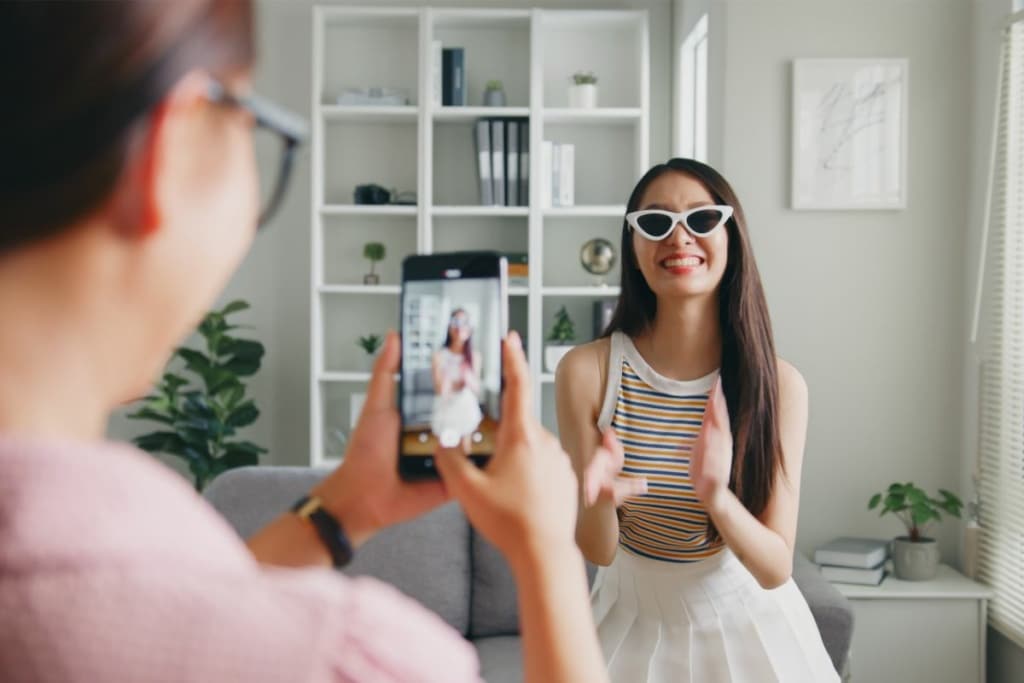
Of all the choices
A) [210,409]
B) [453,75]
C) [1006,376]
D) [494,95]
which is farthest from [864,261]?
[210,409]

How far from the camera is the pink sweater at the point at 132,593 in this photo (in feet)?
1.13

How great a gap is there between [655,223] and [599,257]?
2.89 m

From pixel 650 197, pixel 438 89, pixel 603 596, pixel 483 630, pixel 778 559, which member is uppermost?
pixel 438 89

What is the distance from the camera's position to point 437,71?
15.3ft

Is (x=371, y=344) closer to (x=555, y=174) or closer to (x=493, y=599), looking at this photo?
(x=555, y=174)

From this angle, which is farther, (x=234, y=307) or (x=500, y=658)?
(x=234, y=307)

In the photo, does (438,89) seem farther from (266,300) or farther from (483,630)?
(483,630)

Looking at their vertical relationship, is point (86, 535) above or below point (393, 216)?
below

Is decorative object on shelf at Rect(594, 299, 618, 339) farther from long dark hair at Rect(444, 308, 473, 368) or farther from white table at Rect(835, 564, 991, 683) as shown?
long dark hair at Rect(444, 308, 473, 368)

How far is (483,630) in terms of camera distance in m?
2.79

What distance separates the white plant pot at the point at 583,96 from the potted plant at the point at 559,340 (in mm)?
917

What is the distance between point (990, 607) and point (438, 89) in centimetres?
304

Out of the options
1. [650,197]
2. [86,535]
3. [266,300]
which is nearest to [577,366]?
[650,197]

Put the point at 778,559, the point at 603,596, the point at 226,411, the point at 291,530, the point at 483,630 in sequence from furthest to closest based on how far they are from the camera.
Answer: the point at 226,411 → the point at 483,630 → the point at 603,596 → the point at 778,559 → the point at 291,530
